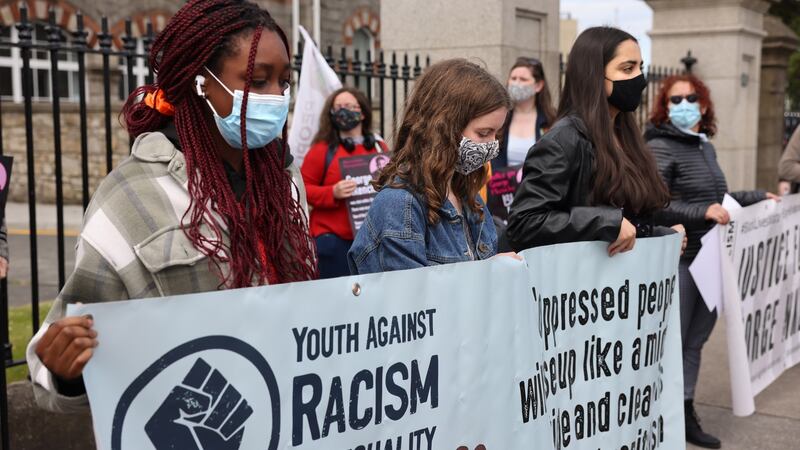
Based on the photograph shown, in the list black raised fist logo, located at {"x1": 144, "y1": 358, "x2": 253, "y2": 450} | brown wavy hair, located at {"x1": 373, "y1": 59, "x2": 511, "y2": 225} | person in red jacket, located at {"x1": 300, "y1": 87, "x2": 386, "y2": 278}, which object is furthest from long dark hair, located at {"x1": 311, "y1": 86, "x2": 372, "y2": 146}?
black raised fist logo, located at {"x1": 144, "y1": 358, "x2": 253, "y2": 450}

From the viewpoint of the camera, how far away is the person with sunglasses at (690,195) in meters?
4.53

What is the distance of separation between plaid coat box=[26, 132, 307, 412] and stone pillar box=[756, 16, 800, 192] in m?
11.0

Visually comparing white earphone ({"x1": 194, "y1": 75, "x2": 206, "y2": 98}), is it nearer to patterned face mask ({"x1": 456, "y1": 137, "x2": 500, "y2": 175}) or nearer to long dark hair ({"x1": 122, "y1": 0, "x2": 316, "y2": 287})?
long dark hair ({"x1": 122, "y1": 0, "x2": 316, "y2": 287})

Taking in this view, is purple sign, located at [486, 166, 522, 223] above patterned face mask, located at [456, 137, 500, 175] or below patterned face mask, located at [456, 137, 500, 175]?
below

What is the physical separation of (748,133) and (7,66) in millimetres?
15751

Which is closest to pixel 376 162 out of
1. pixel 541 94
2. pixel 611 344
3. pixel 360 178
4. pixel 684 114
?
pixel 360 178

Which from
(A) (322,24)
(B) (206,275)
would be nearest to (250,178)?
(B) (206,275)

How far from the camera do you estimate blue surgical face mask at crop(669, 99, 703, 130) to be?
4.81 m

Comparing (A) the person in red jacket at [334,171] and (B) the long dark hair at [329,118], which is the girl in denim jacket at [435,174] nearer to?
(A) the person in red jacket at [334,171]

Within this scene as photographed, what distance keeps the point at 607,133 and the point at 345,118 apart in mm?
2285

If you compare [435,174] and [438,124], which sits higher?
[438,124]

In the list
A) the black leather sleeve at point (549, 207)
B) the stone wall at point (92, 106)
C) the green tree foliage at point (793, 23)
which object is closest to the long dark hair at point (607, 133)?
the black leather sleeve at point (549, 207)

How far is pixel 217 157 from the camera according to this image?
210 cm

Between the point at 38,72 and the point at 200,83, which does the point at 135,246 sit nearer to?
the point at 200,83
